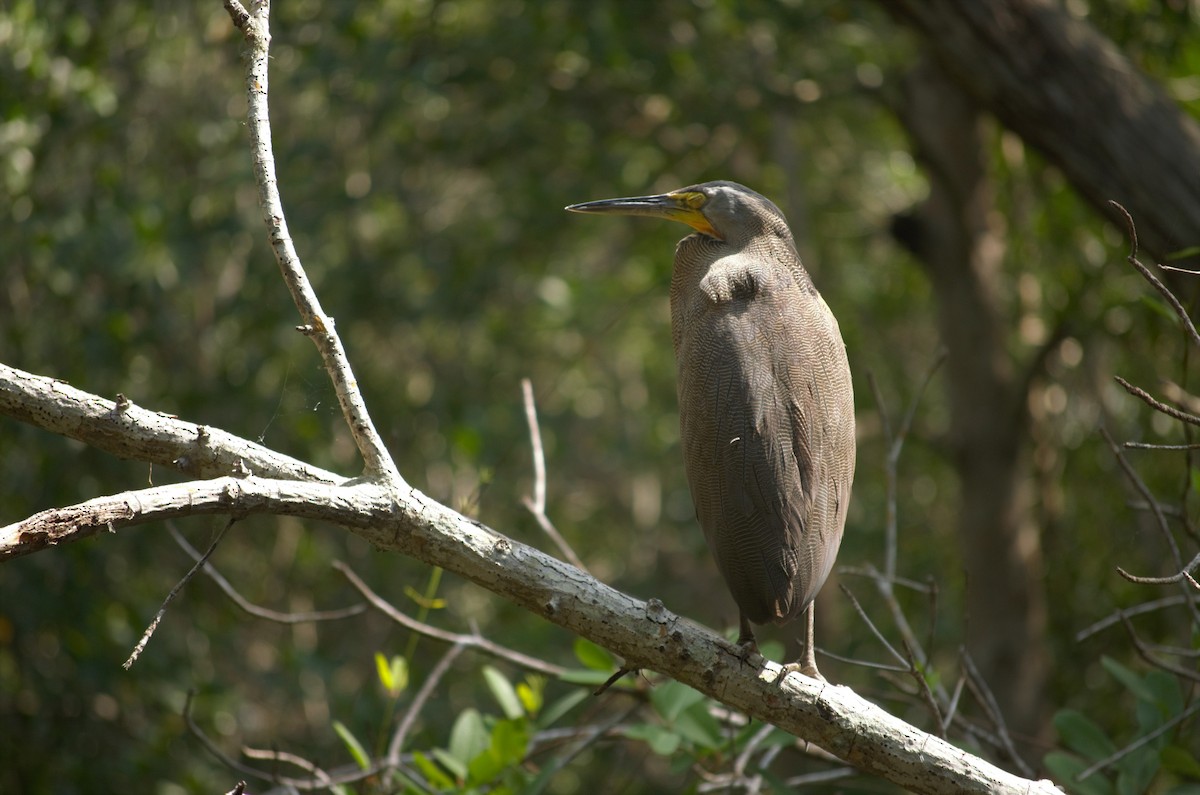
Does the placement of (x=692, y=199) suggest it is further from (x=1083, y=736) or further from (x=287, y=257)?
(x=1083, y=736)

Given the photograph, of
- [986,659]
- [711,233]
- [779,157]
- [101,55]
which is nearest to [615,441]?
[779,157]

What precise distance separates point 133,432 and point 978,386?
521cm

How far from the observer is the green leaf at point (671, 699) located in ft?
11.1

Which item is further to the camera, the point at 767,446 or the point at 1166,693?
the point at 1166,693

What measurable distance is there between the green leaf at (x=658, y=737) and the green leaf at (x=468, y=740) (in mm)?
520

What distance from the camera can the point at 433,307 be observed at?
631 centimetres

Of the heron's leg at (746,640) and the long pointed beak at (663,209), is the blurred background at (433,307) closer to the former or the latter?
the long pointed beak at (663,209)

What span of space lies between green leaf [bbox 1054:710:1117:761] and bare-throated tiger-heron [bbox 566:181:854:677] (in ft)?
3.26

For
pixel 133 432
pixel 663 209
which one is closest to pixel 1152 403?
pixel 663 209

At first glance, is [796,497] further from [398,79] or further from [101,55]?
[101,55]

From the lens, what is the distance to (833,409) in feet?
9.80

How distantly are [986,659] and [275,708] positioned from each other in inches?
178

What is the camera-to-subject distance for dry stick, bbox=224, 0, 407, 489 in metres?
2.39

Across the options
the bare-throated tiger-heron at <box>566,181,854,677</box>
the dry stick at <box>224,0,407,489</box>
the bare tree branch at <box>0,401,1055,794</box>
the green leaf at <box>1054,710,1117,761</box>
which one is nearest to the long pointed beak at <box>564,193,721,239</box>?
the bare-throated tiger-heron at <box>566,181,854,677</box>
